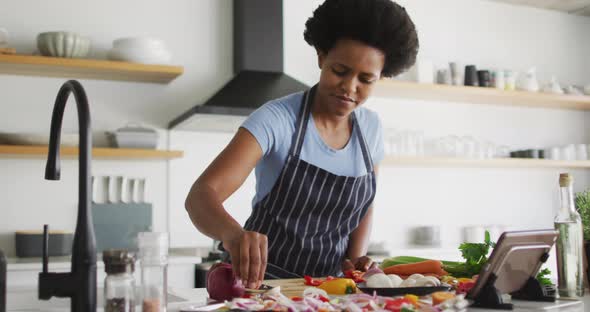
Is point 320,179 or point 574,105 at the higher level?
point 574,105

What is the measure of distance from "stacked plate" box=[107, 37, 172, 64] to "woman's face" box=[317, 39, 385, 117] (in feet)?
7.30

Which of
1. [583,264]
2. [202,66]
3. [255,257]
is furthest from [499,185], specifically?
[255,257]

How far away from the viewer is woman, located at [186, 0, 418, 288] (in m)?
1.77

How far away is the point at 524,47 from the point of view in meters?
5.28

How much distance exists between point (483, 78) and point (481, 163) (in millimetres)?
617

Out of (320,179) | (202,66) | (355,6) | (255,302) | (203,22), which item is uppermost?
(203,22)

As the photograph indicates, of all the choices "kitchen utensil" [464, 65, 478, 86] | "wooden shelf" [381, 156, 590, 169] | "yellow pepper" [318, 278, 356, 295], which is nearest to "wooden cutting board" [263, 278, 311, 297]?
"yellow pepper" [318, 278, 356, 295]

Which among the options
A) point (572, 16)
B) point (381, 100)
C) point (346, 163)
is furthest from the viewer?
point (572, 16)

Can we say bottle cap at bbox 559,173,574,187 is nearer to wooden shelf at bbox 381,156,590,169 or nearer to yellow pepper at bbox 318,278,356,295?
yellow pepper at bbox 318,278,356,295

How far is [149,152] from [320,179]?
2.10 meters

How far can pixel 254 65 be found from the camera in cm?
412

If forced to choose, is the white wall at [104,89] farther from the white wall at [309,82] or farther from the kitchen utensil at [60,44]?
the kitchen utensil at [60,44]

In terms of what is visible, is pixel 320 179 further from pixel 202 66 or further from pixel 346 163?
pixel 202 66

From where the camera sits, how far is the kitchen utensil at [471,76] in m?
4.71
